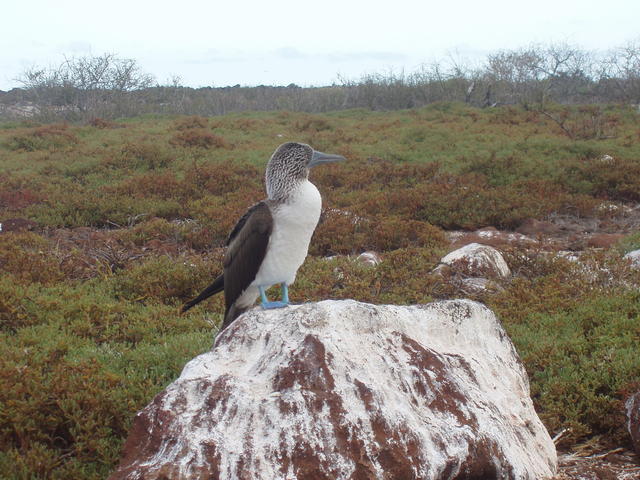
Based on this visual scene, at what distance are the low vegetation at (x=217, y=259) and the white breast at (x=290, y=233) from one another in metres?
1.22

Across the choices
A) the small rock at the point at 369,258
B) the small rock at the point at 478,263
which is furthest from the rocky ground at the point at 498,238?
the small rock at the point at 478,263

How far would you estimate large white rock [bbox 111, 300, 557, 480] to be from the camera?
2371mm

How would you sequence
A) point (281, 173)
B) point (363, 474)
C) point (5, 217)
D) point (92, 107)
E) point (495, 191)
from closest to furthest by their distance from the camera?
point (363, 474)
point (281, 173)
point (5, 217)
point (495, 191)
point (92, 107)

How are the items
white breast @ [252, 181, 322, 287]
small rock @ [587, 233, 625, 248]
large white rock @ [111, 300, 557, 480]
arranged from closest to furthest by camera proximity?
large white rock @ [111, 300, 557, 480], white breast @ [252, 181, 322, 287], small rock @ [587, 233, 625, 248]

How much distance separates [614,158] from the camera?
13594 mm

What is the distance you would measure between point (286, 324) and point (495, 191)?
923cm

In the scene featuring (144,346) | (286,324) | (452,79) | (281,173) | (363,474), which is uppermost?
(452,79)

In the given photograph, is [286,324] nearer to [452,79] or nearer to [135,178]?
[135,178]

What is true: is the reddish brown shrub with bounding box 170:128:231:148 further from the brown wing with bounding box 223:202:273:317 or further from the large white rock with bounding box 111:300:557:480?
the large white rock with bounding box 111:300:557:480

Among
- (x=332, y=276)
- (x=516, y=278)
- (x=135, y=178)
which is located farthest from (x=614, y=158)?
(x=135, y=178)

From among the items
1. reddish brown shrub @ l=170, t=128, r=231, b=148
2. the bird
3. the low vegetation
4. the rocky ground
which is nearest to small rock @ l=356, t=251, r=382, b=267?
the rocky ground

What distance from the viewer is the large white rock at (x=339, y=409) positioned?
2.37 metres

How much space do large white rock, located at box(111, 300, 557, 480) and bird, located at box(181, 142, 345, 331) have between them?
57cm

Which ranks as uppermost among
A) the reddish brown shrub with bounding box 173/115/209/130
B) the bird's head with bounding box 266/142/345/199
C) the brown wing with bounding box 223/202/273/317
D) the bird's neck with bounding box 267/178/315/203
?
the reddish brown shrub with bounding box 173/115/209/130
